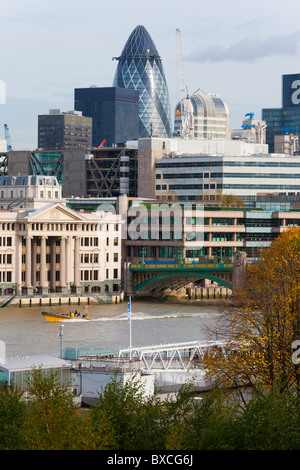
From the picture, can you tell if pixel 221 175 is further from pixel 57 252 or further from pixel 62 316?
pixel 62 316

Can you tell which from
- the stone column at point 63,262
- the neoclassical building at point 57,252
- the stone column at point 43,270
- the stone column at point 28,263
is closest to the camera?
the stone column at point 43,270

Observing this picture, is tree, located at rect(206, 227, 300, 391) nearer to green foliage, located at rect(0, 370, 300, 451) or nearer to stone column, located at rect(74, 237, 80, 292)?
green foliage, located at rect(0, 370, 300, 451)

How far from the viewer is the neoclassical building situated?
12950 cm

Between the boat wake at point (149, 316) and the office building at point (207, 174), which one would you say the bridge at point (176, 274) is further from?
the office building at point (207, 174)

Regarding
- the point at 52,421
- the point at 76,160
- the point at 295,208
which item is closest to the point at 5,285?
the point at 295,208

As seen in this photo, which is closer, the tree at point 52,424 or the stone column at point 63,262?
the tree at point 52,424

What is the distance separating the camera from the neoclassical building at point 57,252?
129500 mm

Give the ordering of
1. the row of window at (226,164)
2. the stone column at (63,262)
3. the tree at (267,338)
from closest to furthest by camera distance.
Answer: the tree at (267,338) < the stone column at (63,262) < the row of window at (226,164)

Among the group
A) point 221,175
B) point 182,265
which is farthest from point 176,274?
point 221,175

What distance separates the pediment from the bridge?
26.5ft

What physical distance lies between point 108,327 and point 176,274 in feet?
Answer: 112

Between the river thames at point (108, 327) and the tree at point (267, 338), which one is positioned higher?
the tree at point (267, 338)

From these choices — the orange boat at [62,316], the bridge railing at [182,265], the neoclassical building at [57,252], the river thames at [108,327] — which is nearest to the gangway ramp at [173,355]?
the river thames at [108,327]

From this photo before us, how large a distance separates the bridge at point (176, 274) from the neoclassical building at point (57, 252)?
195cm
